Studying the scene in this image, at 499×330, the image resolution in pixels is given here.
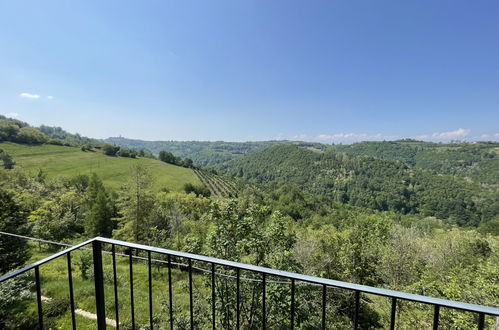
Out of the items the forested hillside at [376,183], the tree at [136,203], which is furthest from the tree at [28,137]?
the forested hillside at [376,183]

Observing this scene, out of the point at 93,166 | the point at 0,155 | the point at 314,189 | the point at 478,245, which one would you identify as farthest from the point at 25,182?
the point at 314,189

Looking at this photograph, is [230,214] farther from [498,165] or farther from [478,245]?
[498,165]

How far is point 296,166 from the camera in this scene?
127m

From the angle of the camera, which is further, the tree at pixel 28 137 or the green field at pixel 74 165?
the tree at pixel 28 137

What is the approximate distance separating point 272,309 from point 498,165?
516ft

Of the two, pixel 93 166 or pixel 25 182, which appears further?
pixel 93 166

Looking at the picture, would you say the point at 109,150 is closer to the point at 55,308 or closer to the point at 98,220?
the point at 98,220

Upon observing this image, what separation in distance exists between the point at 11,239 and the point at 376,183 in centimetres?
11108

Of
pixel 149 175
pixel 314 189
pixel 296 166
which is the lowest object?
pixel 314 189

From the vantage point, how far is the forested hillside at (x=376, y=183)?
72250 millimetres

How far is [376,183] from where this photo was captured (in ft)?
324

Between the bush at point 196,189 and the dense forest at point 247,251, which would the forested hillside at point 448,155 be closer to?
the dense forest at point 247,251

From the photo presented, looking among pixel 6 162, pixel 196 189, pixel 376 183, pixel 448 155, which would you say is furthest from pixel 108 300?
pixel 448 155

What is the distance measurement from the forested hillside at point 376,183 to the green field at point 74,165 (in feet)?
172
